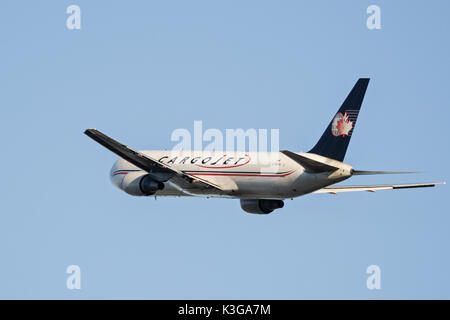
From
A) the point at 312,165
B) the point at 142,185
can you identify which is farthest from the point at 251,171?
the point at 142,185

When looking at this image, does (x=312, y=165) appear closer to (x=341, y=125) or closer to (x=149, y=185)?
(x=341, y=125)

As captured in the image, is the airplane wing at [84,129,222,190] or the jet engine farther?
the jet engine

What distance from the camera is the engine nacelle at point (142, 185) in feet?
375

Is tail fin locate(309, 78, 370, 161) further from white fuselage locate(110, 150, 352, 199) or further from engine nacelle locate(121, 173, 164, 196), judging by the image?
engine nacelle locate(121, 173, 164, 196)

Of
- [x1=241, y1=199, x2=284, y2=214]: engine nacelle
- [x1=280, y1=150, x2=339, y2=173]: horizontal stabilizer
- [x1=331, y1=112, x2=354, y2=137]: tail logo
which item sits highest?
[x1=331, y1=112, x2=354, y2=137]: tail logo

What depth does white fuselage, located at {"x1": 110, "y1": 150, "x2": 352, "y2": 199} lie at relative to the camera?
360ft

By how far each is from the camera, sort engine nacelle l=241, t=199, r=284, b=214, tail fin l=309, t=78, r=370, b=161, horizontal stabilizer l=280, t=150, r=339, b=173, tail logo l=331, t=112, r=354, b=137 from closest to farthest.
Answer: horizontal stabilizer l=280, t=150, r=339, b=173 < tail fin l=309, t=78, r=370, b=161 < tail logo l=331, t=112, r=354, b=137 < engine nacelle l=241, t=199, r=284, b=214

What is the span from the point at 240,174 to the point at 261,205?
18.9 feet

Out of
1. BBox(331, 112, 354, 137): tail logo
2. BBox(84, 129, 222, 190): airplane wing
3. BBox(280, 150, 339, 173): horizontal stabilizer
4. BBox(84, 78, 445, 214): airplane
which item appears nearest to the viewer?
BBox(280, 150, 339, 173): horizontal stabilizer

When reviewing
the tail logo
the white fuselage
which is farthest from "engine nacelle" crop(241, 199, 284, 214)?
the tail logo

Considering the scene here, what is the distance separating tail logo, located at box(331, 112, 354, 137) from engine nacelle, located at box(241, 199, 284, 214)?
9.95 m

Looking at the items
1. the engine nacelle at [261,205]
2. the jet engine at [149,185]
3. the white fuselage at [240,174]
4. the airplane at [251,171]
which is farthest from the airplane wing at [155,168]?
the engine nacelle at [261,205]
